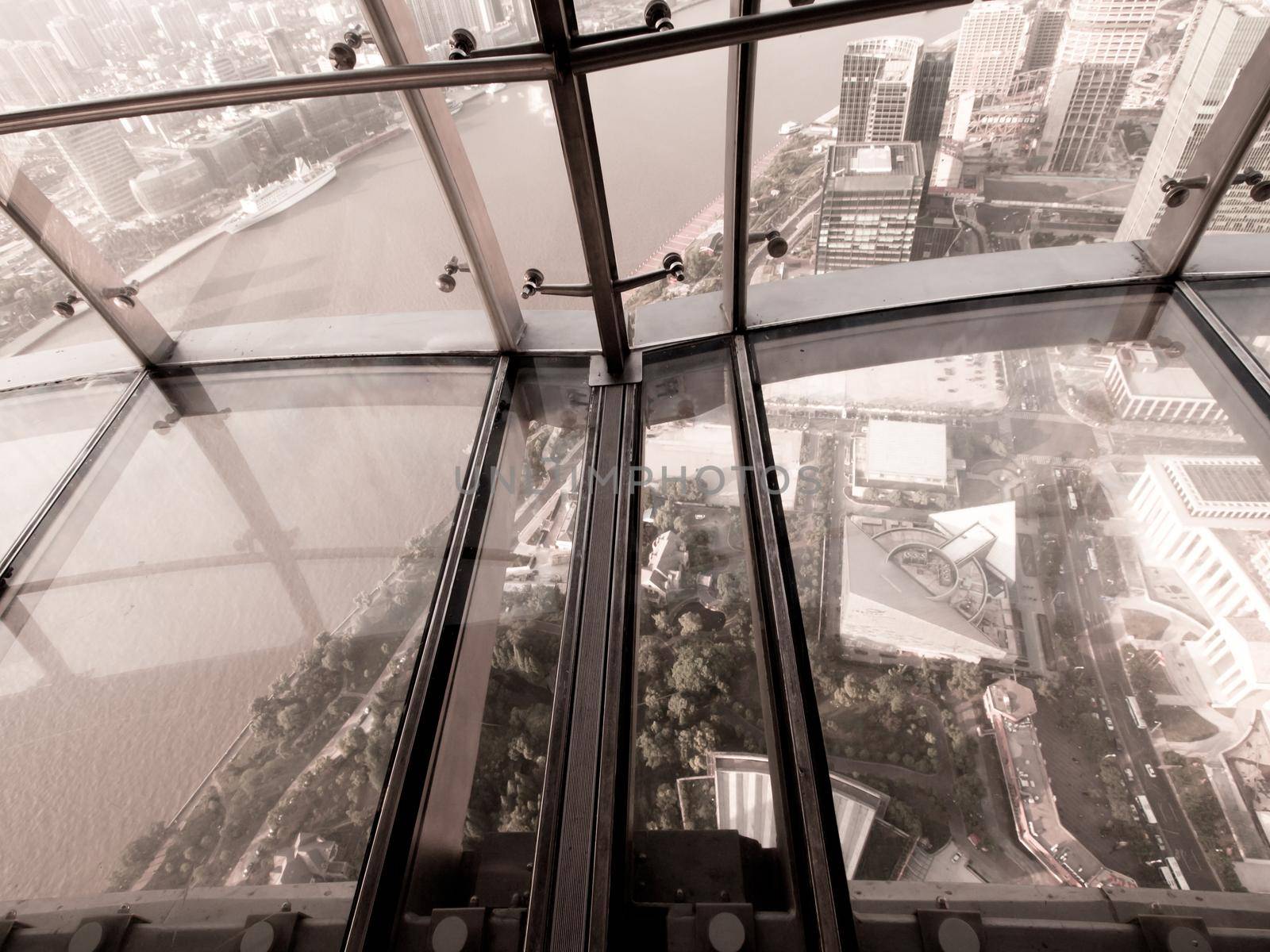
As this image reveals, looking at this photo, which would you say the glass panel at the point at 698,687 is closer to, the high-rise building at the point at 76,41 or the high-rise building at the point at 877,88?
the high-rise building at the point at 877,88

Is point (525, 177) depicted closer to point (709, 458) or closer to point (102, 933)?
point (709, 458)

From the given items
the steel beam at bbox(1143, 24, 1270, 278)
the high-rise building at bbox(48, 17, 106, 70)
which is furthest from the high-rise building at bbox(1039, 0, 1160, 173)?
the high-rise building at bbox(48, 17, 106, 70)

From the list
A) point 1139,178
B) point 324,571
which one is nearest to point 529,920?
point 324,571

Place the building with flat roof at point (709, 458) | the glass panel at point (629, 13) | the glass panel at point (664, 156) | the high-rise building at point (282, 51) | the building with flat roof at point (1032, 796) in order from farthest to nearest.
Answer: the building with flat roof at point (709, 458) → the glass panel at point (664, 156) → the high-rise building at point (282, 51) → the glass panel at point (629, 13) → the building with flat roof at point (1032, 796)

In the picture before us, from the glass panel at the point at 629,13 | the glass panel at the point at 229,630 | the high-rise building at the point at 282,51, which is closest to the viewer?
the glass panel at the point at 229,630

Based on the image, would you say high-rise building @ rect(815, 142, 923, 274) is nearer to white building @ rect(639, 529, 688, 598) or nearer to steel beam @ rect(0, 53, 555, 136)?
steel beam @ rect(0, 53, 555, 136)

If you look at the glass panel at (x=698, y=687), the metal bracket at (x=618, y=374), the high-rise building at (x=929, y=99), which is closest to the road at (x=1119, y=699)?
the glass panel at (x=698, y=687)
